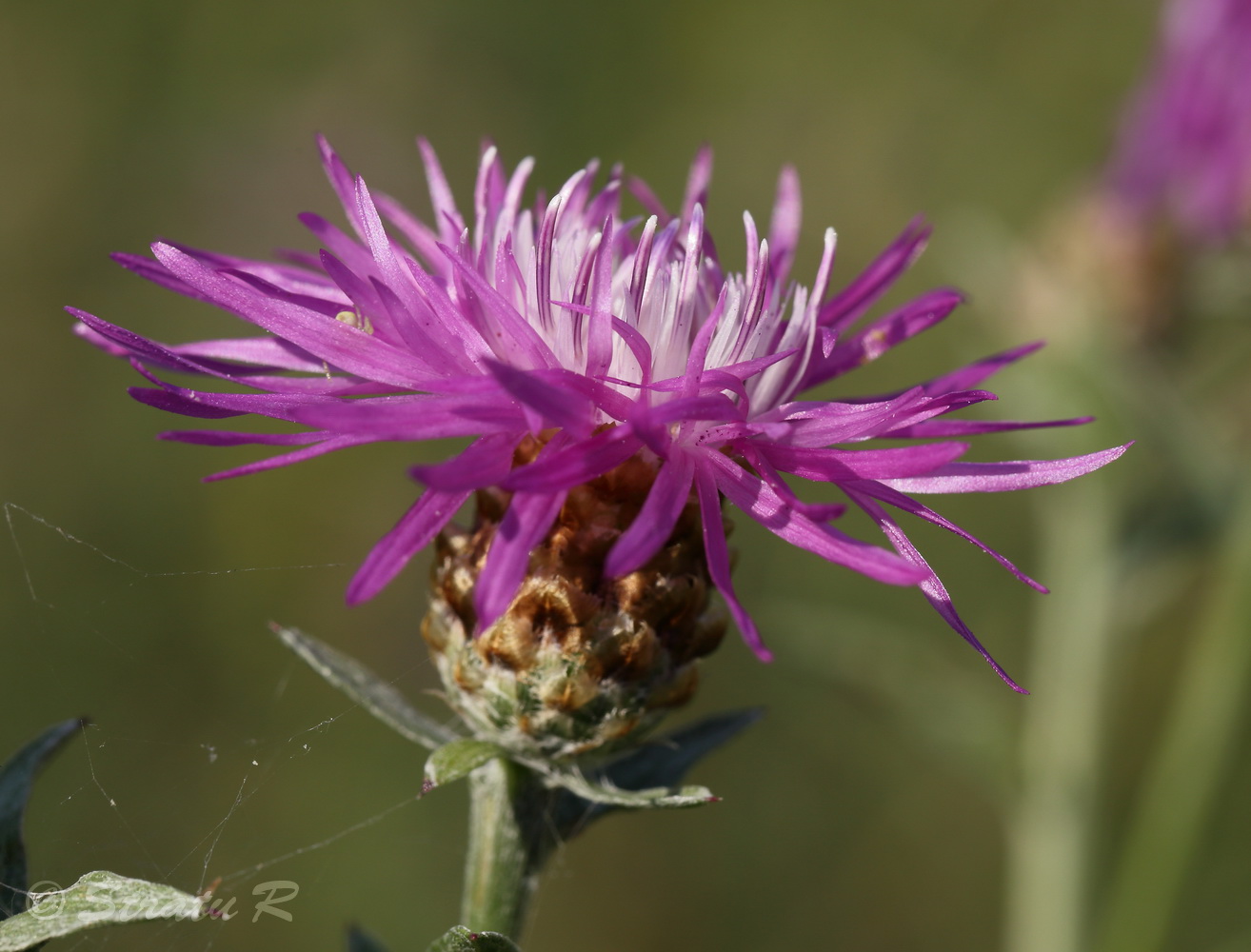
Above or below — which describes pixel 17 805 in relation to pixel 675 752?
below

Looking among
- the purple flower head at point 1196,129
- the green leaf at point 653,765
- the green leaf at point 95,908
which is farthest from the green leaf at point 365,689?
the purple flower head at point 1196,129

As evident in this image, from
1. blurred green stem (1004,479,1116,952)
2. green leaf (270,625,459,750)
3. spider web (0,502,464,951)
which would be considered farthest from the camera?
spider web (0,502,464,951)

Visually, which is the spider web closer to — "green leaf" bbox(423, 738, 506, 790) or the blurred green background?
the blurred green background

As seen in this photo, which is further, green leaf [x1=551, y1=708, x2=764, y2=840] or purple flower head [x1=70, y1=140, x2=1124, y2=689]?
green leaf [x1=551, y1=708, x2=764, y2=840]

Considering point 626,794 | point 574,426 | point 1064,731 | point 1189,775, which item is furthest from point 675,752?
point 1064,731

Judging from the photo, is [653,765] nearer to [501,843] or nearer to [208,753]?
[501,843]

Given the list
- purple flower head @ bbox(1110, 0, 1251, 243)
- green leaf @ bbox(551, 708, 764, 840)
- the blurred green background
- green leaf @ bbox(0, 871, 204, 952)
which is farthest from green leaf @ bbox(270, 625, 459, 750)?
purple flower head @ bbox(1110, 0, 1251, 243)
